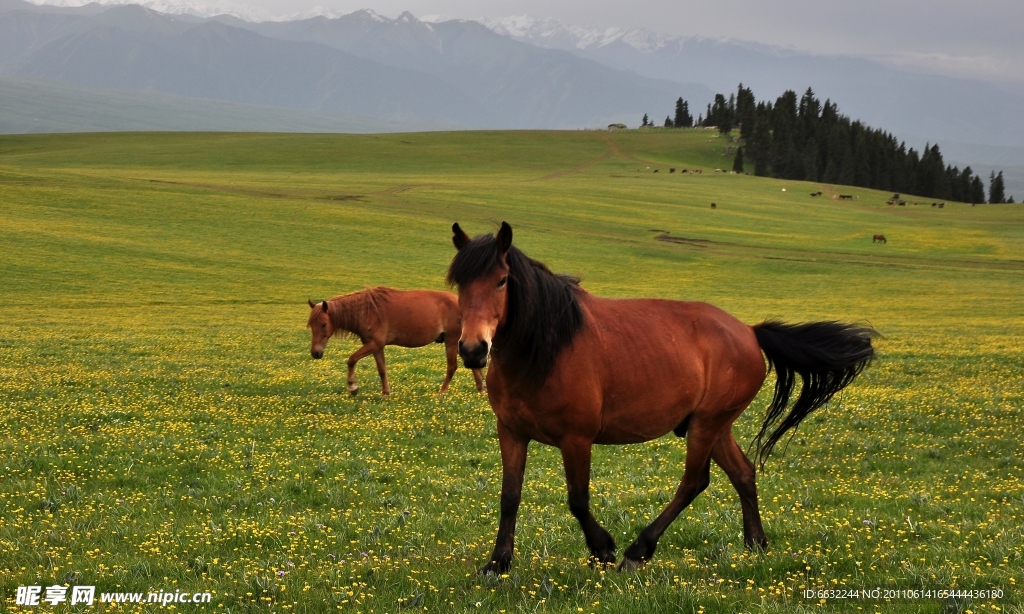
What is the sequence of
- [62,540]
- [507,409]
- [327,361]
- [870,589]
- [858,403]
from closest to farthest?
[870,589] < [507,409] < [62,540] < [858,403] < [327,361]

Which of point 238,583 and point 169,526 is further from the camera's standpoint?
point 169,526

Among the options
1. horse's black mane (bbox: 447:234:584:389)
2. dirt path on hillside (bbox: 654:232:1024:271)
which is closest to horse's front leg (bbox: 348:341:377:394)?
horse's black mane (bbox: 447:234:584:389)

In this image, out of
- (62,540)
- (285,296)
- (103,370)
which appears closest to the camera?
(62,540)

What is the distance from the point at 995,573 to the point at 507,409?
4252 millimetres

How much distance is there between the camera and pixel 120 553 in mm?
8195

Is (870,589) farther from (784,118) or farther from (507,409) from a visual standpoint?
(784,118)

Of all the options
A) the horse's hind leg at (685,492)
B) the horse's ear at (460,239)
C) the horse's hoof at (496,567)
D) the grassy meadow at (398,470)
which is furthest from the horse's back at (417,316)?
the horse's hoof at (496,567)

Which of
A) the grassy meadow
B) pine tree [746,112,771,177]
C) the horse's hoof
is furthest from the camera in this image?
pine tree [746,112,771,177]

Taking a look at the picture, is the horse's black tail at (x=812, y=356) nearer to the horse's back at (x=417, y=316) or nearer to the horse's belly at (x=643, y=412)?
the horse's belly at (x=643, y=412)

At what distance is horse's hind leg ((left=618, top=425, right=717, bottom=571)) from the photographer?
26.0 feet

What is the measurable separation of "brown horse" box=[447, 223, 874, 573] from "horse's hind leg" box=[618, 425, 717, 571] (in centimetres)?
1

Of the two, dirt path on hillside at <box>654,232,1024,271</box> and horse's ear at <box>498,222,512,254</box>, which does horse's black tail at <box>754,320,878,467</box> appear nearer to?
horse's ear at <box>498,222,512,254</box>

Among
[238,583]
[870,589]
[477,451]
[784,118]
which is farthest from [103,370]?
[784,118]

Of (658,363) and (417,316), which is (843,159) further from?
(658,363)
